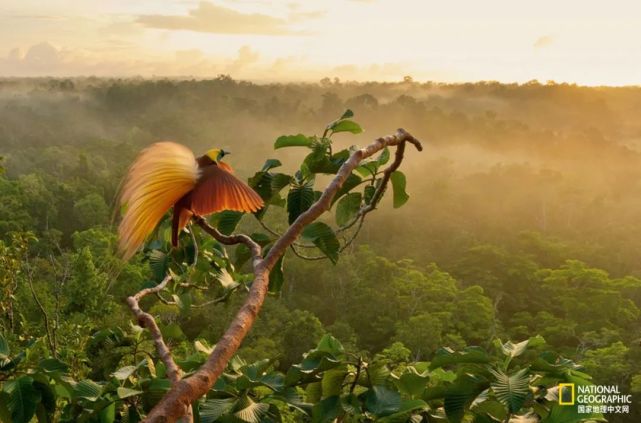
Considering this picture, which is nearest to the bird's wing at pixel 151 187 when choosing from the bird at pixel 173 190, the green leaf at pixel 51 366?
the bird at pixel 173 190

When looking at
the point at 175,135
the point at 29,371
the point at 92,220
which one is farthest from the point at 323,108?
the point at 29,371

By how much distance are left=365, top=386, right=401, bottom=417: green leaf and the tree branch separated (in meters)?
0.42

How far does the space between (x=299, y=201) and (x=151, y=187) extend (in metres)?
0.57

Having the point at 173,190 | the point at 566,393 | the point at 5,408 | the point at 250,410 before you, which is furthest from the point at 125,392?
the point at 566,393

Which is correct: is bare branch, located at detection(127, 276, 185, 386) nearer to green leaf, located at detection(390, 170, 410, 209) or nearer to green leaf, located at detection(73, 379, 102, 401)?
green leaf, located at detection(73, 379, 102, 401)

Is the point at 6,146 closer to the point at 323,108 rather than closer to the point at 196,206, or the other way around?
the point at 323,108

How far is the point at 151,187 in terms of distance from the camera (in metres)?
1.07

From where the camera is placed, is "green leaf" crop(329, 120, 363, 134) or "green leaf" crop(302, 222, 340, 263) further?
"green leaf" crop(329, 120, 363, 134)

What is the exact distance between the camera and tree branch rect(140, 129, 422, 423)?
2.38ft

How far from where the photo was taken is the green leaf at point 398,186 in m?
1.66

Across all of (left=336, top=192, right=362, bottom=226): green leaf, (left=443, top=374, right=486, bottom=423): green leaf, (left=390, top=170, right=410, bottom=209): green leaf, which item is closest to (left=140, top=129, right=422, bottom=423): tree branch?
(left=390, top=170, right=410, bottom=209): green leaf

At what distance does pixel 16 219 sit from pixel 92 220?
190 inches

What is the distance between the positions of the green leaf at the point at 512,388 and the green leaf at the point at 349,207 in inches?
23.2

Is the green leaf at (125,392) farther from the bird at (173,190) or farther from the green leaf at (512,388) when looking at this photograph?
the green leaf at (512,388)
